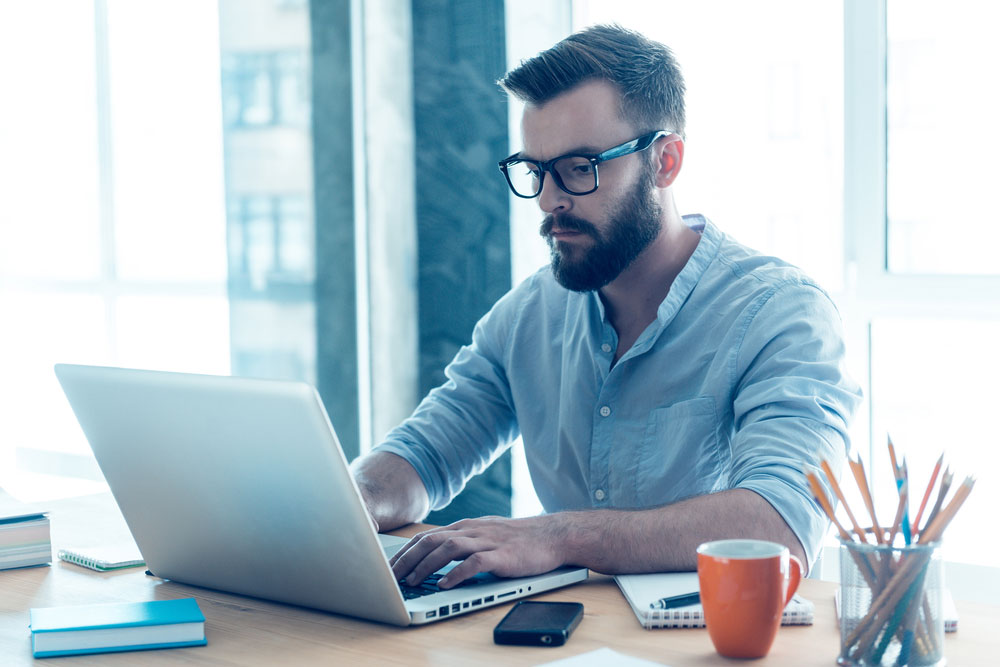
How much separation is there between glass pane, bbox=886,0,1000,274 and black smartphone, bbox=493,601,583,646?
1.80m

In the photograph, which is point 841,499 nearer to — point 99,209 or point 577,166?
point 577,166

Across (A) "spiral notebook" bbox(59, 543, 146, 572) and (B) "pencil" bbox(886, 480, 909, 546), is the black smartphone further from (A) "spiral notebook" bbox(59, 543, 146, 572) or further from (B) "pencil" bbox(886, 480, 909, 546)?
(A) "spiral notebook" bbox(59, 543, 146, 572)

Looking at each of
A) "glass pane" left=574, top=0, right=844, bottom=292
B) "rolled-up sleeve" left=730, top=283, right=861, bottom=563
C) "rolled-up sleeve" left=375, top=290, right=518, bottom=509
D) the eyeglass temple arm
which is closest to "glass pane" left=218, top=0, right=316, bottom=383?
"glass pane" left=574, top=0, right=844, bottom=292

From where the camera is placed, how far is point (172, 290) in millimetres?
3887

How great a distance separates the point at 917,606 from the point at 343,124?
2346 millimetres

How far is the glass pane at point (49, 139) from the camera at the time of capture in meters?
4.04

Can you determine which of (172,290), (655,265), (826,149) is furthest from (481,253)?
(172,290)

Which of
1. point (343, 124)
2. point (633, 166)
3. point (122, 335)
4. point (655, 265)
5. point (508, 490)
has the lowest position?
point (508, 490)

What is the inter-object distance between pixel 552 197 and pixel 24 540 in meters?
0.86

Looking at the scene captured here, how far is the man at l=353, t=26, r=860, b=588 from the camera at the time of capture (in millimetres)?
1444

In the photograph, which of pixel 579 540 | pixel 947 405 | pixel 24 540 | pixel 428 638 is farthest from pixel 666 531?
pixel 947 405

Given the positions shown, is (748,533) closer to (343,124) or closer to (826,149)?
(826,149)

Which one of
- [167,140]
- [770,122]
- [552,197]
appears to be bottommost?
[552,197]

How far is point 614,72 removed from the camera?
162cm
